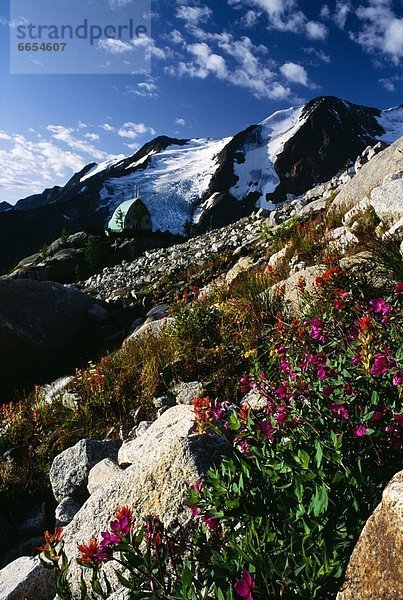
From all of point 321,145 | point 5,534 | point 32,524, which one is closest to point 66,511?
point 32,524

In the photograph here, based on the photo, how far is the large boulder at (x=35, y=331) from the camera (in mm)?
8742

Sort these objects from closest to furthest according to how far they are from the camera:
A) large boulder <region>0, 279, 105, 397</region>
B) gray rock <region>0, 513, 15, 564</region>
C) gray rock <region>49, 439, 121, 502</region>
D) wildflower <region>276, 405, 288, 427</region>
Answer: wildflower <region>276, 405, 288, 427</region> → gray rock <region>0, 513, 15, 564</region> → gray rock <region>49, 439, 121, 502</region> → large boulder <region>0, 279, 105, 397</region>

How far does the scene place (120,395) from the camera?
5.77 metres

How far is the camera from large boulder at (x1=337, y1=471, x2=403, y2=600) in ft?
4.43

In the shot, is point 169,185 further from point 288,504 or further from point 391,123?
point 288,504

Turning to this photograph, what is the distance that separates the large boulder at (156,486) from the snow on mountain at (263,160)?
166 m

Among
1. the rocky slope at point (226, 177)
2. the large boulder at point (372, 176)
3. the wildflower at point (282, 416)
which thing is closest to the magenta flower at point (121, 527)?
the wildflower at point (282, 416)

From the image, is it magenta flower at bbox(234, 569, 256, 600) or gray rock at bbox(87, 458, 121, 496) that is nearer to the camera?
magenta flower at bbox(234, 569, 256, 600)

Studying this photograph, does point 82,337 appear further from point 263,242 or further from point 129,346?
point 263,242

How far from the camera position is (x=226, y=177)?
16700cm

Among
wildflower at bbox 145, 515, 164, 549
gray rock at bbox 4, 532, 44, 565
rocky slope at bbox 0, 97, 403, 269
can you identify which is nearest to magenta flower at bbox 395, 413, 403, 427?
wildflower at bbox 145, 515, 164, 549

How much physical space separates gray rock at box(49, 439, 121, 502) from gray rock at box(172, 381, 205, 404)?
108 centimetres

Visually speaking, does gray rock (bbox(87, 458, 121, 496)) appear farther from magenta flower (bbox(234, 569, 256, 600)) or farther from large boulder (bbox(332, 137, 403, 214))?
large boulder (bbox(332, 137, 403, 214))

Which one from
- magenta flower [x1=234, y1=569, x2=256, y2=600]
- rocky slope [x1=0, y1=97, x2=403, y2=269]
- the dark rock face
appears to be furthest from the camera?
the dark rock face
